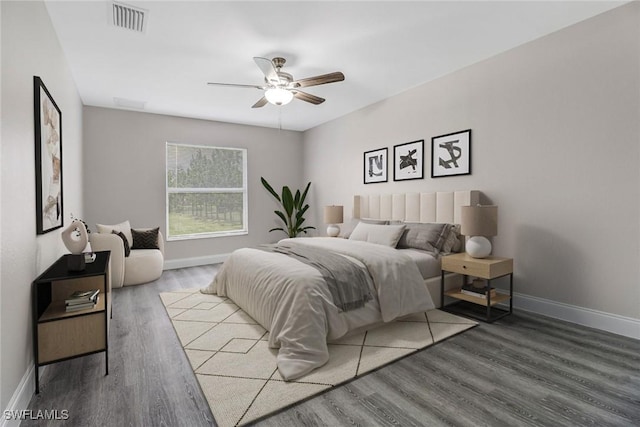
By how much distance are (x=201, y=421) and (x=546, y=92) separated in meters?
3.70

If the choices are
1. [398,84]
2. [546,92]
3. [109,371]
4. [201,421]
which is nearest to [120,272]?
[109,371]

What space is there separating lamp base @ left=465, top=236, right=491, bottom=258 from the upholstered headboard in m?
0.48

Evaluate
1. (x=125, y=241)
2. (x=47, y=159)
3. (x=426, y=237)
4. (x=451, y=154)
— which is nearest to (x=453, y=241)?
(x=426, y=237)

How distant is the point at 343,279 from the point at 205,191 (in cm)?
400

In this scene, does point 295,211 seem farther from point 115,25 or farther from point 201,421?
point 201,421

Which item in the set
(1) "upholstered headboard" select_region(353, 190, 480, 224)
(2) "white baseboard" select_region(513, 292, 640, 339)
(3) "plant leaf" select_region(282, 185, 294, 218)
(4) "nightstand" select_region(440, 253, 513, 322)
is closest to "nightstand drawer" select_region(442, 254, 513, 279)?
(4) "nightstand" select_region(440, 253, 513, 322)

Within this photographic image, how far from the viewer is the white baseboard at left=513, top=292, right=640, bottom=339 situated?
2.52m

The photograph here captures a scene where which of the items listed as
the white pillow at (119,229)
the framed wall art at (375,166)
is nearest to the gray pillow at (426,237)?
the framed wall art at (375,166)

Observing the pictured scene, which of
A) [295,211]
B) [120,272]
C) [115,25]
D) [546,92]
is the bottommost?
[120,272]

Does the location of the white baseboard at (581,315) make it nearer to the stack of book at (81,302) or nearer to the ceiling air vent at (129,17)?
the stack of book at (81,302)

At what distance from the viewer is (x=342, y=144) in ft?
18.1

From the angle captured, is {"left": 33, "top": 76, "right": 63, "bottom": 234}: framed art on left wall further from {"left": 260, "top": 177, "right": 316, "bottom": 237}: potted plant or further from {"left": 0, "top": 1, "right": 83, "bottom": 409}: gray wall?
{"left": 260, "top": 177, "right": 316, "bottom": 237}: potted plant

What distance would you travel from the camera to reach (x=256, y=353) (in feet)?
7.61

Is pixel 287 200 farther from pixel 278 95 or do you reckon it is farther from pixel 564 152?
pixel 564 152
